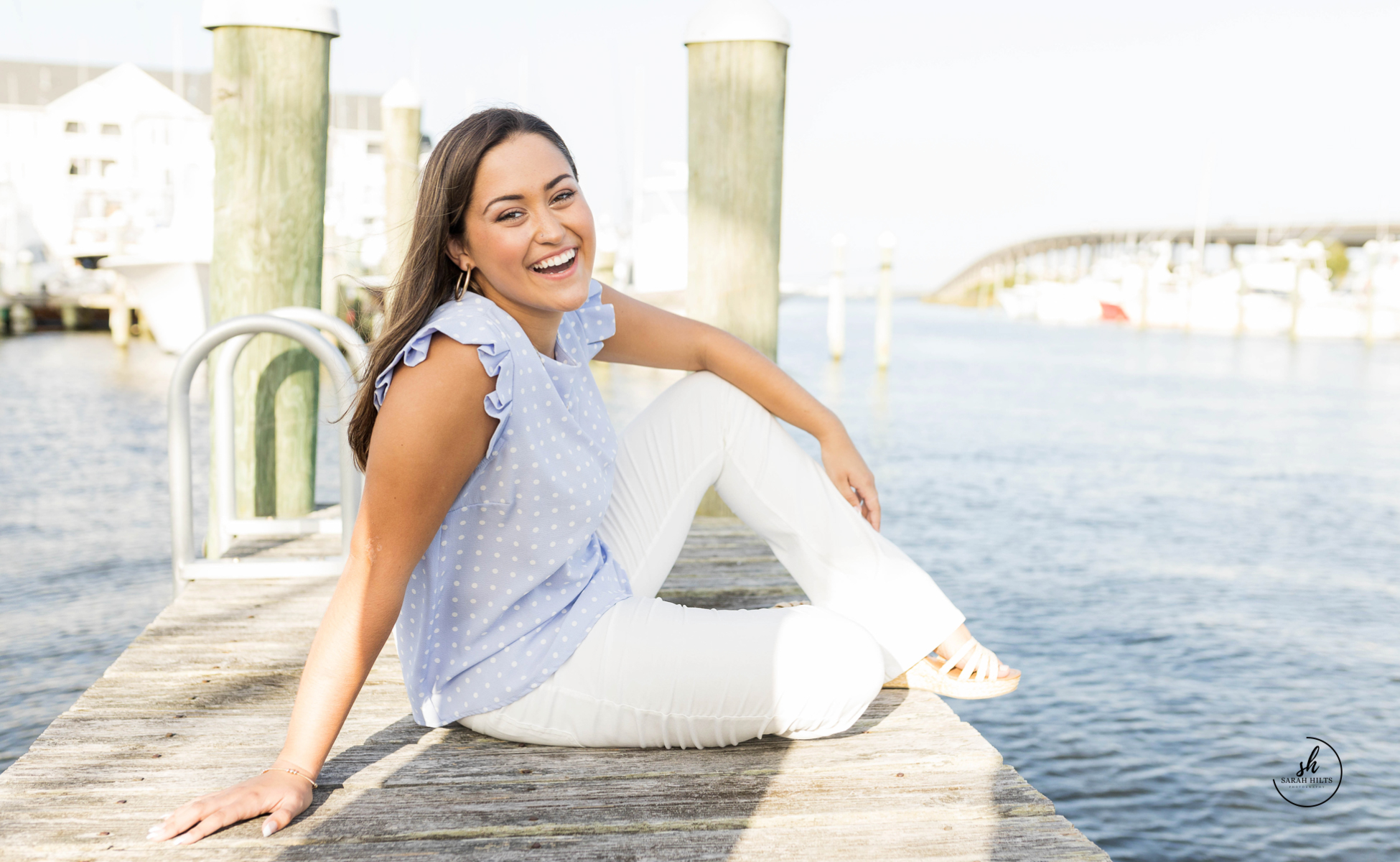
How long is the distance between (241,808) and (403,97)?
9589 millimetres

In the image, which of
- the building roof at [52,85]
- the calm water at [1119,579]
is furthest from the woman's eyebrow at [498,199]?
the building roof at [52,85]

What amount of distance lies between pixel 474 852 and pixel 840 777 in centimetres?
59

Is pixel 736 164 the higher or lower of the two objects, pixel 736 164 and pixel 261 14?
the lower

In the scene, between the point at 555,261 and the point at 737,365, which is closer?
the point at 555,261

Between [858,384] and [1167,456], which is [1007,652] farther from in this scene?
[858,384]

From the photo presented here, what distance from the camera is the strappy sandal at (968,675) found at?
2.07 metres

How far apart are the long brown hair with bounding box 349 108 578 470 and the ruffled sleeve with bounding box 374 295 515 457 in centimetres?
4

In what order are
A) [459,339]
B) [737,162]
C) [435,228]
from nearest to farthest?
[459,339]
[435,228]
[737,162]

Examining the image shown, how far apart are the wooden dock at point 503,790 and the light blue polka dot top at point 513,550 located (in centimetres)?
14

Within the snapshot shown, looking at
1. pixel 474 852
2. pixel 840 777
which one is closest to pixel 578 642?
pixel 474 852

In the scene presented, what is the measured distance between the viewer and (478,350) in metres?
1.50

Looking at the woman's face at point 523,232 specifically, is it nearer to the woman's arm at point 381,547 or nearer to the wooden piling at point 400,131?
the woman's arm at point 381,547

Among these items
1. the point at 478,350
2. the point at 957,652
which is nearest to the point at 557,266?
the point at 478,350

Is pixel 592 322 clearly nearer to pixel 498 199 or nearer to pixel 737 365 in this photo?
pixel 737 365
